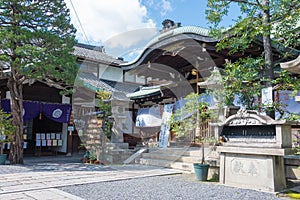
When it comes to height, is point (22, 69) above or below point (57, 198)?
above

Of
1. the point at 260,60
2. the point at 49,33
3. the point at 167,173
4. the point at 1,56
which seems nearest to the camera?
the point at 260,60

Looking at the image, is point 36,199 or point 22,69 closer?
point 36,199

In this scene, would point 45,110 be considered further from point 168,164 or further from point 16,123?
point 168,164

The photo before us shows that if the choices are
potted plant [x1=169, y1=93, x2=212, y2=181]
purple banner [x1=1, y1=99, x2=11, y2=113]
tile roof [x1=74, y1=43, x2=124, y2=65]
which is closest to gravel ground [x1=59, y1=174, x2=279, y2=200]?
potted plant [x1=169, y1=93, x2=212, y2=181]

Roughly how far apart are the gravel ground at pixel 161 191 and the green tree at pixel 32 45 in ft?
14.9

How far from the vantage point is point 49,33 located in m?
8.69

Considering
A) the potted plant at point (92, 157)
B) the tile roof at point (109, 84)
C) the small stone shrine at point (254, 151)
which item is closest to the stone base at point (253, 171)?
the small stone shrine at point (254, 151)

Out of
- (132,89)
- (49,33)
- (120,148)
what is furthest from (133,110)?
(49,33)

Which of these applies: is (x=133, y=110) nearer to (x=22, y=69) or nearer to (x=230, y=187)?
(x=22, y=69)

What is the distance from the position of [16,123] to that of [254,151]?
8.11 m

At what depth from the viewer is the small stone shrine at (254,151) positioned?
514cm

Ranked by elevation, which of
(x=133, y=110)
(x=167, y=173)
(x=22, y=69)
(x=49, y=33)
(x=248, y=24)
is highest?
(x=49, y=33)

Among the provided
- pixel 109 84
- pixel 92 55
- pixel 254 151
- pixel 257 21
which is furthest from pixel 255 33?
pixel 92 55

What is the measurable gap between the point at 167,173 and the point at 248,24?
4585 mm
